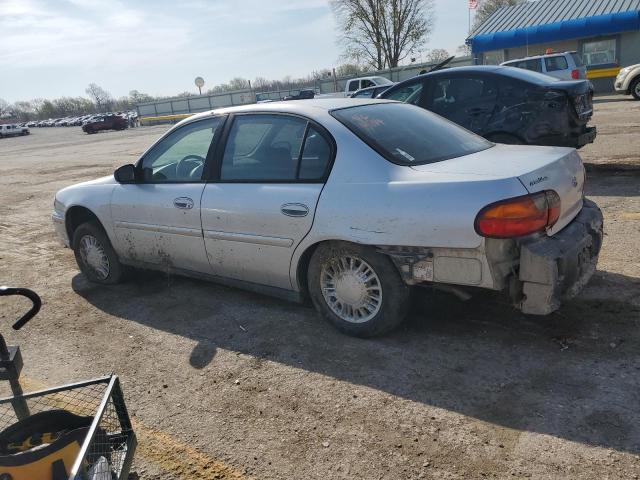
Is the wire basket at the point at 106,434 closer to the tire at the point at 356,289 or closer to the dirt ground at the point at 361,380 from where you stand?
the dirt ground at the point at 361,380

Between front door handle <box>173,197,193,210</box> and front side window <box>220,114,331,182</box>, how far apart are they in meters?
0.34

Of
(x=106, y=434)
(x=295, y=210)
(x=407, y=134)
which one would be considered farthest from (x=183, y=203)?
(x=106, y=434)

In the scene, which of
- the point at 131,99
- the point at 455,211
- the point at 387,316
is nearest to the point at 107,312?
the point at 387,316

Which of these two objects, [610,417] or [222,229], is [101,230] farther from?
[610,417]

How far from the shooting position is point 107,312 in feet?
15.7

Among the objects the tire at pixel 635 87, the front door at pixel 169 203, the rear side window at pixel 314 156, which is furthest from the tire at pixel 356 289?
the tire at pixel 635 87

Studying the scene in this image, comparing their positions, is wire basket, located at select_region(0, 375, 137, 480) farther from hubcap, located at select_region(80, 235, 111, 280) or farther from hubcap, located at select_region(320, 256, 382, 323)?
hubcap, located at select_region(80, 235, 111, 280)

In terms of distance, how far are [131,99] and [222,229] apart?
10629 centimetres

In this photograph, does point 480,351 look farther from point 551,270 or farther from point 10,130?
point 10,130

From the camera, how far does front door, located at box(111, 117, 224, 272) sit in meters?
4.37

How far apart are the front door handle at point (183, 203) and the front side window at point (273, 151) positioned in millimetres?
342

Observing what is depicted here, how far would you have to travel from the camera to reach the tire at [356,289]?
346 cm

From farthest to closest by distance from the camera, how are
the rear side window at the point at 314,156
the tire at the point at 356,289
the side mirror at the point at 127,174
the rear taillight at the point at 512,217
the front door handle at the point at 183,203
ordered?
the side mirror at the point at 127,174, the front door handle at the point at 183,203, the rear side window at the point at 314,156, the tire at the point at 356,289, the rear taillight at the point at 512,217

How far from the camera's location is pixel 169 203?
446 centimetres
